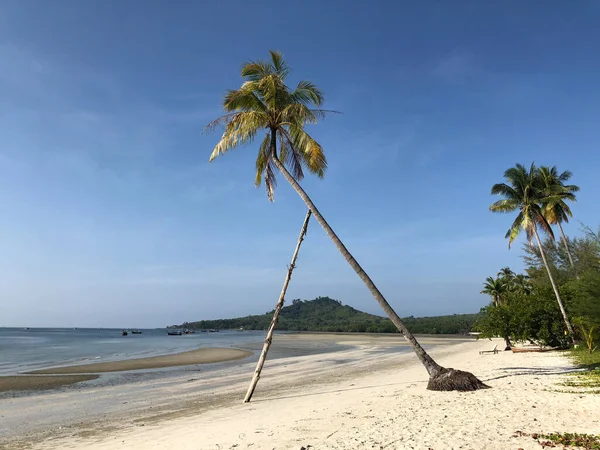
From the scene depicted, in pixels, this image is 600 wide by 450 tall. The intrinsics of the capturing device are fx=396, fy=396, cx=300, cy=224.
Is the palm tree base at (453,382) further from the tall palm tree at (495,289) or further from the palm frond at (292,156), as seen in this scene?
Result: the tall palm tree at (495,289)

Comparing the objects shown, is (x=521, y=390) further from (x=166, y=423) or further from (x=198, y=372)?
(x=198, y=372)

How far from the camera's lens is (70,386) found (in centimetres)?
1995

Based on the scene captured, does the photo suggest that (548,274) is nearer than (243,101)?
No

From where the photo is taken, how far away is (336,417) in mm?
9609

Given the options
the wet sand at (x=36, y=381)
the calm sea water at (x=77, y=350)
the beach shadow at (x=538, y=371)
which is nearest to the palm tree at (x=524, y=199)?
the beach shadow at (x=538, y=371)

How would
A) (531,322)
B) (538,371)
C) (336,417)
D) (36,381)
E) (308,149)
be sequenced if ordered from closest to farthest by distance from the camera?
(336,417), (308,149), (538,371), (36,381), (531,322)

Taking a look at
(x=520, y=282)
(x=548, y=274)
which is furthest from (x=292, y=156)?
(x=520, y=282)

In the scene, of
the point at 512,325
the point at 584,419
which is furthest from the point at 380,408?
the point at 512,325

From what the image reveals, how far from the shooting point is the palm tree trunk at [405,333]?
12.3 m

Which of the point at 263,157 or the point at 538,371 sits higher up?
the point at 263,157

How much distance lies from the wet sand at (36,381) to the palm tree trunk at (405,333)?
1622 cm

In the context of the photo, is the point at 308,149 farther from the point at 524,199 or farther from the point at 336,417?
the point at 524,199

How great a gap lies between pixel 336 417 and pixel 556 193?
2893 cm

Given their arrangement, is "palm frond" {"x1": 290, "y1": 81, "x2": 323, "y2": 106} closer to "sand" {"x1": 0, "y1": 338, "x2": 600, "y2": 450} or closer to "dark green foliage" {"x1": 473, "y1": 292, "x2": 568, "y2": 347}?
"sand" {"x1": 0, "y1": 338, "x2": 600, "y2": 450}
